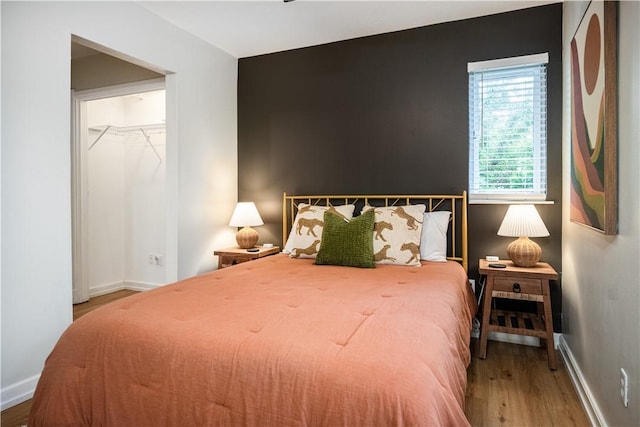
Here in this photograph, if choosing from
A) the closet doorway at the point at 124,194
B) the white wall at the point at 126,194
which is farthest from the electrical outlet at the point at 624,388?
the white wall at the point at 126,194

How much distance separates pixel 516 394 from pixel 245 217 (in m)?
2.41

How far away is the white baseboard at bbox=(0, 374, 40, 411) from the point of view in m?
2.01

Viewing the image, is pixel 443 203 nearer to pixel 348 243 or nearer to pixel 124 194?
pixel 348 243

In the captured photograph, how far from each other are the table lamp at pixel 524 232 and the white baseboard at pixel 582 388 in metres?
0.61

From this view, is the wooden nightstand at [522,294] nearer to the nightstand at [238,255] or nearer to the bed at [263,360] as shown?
the bed at [263,360]

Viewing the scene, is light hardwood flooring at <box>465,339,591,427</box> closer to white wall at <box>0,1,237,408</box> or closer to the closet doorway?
white wall at <box>0,1,237,408</box>

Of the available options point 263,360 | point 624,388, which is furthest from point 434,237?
point 263,360

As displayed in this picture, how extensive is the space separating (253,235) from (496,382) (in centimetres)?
221

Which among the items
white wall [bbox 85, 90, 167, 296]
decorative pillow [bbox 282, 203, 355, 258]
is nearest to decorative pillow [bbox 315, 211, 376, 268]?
decorative pillow [bbox 282, 203, 355, 258]

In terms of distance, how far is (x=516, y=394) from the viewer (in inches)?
82.4

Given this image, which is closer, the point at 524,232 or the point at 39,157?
the point at 39,157

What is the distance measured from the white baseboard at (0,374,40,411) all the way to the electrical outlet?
2.86m

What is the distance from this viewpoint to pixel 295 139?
141 inches

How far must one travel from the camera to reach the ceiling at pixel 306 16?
2760 mm
